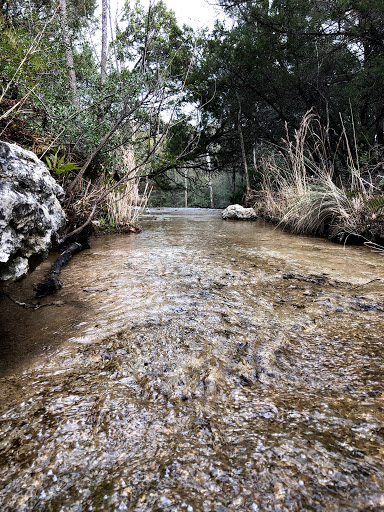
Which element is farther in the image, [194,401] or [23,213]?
[23,213]

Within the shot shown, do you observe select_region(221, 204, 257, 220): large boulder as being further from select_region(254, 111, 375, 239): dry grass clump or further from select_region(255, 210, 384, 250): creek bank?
select_region(255, 210, 384, 250): creek bank

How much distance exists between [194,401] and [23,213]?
2.54 ft

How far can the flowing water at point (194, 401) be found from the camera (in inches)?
16.7

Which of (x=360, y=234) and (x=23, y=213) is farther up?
(x=23, y=213)

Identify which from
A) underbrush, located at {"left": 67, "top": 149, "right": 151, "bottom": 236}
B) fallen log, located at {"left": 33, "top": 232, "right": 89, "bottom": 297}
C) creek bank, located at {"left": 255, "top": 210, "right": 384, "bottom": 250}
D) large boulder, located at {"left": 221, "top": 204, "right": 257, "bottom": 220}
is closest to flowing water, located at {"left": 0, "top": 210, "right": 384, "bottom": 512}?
fallen log, located at {"left": 33, "top": 232, "right": 89, "bottom": 297}

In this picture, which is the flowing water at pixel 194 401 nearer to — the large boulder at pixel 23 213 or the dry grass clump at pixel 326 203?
the large boulder at pixel 23 213

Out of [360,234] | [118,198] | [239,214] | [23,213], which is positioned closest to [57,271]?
[23,213]

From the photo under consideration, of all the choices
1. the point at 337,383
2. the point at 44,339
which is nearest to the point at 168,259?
the point at 44,339

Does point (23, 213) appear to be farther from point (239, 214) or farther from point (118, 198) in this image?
point (239, 214)

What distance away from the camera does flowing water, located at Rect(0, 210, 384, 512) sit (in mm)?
425

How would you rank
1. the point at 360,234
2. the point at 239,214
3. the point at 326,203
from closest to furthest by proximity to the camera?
1. the point at 360,234
2. the point at 326,203
3. the point at 239,214

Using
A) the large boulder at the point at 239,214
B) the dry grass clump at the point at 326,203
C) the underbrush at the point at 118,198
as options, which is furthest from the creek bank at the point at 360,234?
the large boulder at the point at 239,214

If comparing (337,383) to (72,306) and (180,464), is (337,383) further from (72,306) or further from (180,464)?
(72,306)

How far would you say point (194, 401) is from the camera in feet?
2.06
